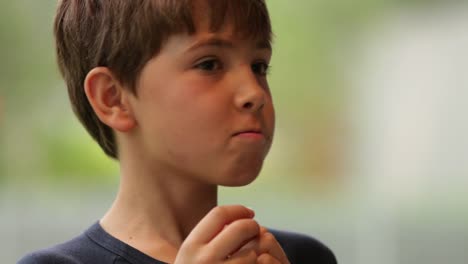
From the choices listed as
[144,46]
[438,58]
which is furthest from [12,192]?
[438,58]

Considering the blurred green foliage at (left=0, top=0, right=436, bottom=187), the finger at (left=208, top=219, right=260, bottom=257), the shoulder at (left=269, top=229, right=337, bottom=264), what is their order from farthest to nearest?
1. the blurred green foliage at (left=0, top=0, right=436, bottom=187)
2. the shoulder at (left=269, top=229, right=337, bottom=264)
3. the finger at (left=208, top=219, right=260, bottom=257)

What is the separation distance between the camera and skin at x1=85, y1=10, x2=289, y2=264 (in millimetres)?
775

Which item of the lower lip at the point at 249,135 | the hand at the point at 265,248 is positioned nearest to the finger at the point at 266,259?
the hand at the point at 265,248

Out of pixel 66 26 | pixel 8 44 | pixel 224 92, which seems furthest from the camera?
pixel 8 44

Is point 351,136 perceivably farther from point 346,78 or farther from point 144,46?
point 144,46

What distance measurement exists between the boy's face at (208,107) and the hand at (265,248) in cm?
7

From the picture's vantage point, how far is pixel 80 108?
95 cm

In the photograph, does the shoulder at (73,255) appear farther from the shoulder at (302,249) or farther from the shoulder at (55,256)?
the shoulder at (302,249)

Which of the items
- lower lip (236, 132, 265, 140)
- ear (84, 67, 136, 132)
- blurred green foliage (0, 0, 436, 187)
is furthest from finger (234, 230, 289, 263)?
blurred green foliage (0, 0, 436, 187)

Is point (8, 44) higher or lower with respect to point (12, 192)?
higher

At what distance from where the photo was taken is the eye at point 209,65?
81cm

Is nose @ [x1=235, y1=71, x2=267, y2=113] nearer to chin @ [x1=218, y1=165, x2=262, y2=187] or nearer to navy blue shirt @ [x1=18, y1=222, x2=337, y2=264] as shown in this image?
chin @ [x1=218, y1=165, x2=262, y2=187]

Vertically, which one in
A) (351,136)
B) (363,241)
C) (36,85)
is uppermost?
(36,85)

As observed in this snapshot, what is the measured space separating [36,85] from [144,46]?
0.80 m
